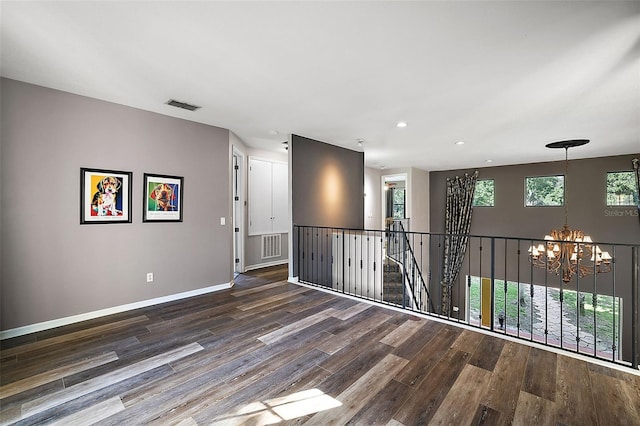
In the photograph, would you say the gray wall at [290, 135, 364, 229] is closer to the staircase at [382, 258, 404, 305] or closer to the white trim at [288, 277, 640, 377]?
the staircase at [382, 258, 404, 305]

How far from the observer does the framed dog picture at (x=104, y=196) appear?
315cm

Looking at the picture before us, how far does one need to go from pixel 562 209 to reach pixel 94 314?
9.56 m

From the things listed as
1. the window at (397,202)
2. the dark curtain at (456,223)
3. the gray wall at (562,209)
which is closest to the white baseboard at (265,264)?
the dark curtain at (456,223)

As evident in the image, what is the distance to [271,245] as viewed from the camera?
247 inches

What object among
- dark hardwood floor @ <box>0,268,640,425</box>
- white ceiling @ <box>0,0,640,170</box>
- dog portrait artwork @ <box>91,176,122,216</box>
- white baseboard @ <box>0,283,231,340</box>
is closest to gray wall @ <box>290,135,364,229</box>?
white ceiling @ <box>0,0,640,170</box>

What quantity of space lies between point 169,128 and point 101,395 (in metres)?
3.13

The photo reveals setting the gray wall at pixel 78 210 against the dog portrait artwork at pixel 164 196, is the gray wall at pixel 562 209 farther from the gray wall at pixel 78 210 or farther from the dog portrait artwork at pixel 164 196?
the dog portrait artwork at pixel 164 196

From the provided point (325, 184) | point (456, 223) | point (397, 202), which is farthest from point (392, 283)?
point (397, 202)

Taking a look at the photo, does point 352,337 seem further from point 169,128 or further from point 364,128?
point 169,128

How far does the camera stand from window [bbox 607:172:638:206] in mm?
6125

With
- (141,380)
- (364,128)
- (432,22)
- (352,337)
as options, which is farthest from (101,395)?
(364,128)

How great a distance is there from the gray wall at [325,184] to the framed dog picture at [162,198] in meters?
1.78

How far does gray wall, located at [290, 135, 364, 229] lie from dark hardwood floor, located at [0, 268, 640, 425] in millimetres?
2360

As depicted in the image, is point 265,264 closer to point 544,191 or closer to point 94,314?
point 94,314
